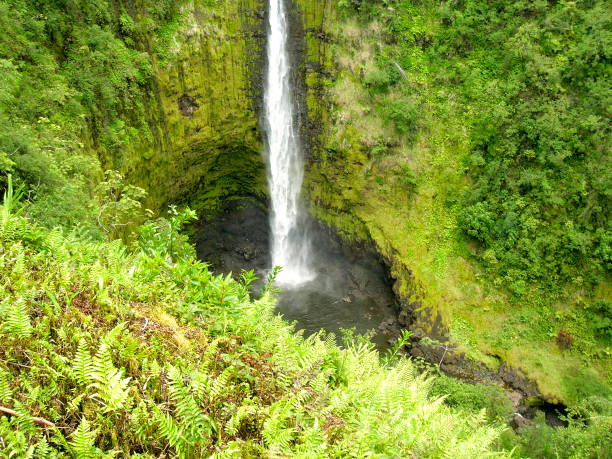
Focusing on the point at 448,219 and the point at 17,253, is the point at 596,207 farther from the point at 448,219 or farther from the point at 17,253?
the point at 17,253


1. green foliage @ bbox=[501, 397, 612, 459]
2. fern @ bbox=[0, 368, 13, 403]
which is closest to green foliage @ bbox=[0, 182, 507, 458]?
fern @ bbox=[0, 368, 13, 403]

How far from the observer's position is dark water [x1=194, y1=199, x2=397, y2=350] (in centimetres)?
1614

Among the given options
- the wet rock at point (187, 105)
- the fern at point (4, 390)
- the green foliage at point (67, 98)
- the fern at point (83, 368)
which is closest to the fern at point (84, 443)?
the fern at point (83, 368)

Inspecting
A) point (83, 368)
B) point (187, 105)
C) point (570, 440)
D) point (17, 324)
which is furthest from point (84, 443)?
point (187, 105)

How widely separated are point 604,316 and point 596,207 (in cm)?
398

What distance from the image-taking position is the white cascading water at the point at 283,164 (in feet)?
59.6

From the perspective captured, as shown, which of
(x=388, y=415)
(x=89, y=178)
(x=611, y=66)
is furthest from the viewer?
(x=611, y=66)

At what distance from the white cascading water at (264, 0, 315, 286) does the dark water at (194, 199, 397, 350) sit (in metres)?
0.76

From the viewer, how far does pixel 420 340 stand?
14.7 meters

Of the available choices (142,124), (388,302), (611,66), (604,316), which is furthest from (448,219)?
(142,124)

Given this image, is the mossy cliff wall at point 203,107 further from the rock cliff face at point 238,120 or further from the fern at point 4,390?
the fern at point 4,390

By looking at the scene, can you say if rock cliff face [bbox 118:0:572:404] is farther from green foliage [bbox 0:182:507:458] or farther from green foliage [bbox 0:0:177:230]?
green foliage [bbox 0:182:507:458]

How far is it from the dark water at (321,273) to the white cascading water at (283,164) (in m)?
0.76

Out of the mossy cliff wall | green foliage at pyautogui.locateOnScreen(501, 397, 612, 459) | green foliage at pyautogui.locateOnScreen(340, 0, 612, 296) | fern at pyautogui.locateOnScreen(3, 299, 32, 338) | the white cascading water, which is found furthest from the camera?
the white cascading water
